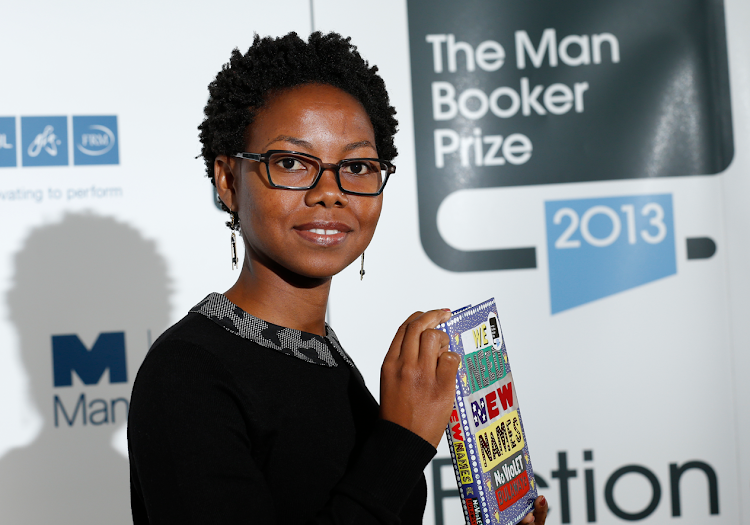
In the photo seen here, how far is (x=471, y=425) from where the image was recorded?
2.57 feet

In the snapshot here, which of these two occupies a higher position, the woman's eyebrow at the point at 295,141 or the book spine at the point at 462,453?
the woman's eyebrow at the point at 295,141

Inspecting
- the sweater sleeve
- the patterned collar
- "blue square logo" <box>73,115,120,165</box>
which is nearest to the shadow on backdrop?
"blue square logo" <box>73,115,120,165</box>

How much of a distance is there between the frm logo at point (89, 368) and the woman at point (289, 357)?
116 centimetres

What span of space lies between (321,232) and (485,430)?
319mm

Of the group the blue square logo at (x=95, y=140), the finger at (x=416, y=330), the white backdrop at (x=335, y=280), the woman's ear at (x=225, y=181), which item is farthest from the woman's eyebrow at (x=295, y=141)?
the blue square logo at (x=95, y=140)

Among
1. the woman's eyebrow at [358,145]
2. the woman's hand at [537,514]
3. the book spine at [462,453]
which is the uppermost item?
the woman's eyebrow at [358,145]

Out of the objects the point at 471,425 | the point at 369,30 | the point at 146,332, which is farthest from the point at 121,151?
the point at 471,425

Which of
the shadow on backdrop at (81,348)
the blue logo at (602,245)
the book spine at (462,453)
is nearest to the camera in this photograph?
the book spine at (462,453)

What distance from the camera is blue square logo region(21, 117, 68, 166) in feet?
6.32

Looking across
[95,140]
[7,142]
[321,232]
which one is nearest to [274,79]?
[321,232]

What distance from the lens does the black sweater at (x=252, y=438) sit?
2.13ft

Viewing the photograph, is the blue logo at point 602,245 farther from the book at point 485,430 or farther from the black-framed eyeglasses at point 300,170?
the black-framed eyeglasses at point 300,170

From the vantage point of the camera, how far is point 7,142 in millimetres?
1920

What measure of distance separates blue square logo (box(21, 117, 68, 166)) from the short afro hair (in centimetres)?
121
